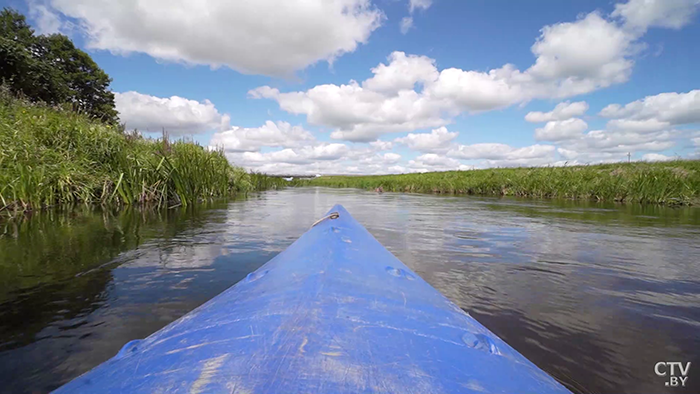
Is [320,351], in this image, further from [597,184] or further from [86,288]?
[597,184]

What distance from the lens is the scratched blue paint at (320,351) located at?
596 mm

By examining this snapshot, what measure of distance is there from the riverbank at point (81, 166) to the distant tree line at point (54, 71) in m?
14.1

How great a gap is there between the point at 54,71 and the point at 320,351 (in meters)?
30.2

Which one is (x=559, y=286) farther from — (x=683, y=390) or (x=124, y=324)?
(x=124, y=324)

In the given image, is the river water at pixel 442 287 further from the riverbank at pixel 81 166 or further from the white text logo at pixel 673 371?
the riverbank at pixel 81 166

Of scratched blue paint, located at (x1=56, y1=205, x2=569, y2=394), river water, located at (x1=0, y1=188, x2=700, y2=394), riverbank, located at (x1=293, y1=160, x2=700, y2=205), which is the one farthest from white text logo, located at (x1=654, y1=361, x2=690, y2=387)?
riverbank, located at (x1=293, y1=160, x2=700, y2=205)

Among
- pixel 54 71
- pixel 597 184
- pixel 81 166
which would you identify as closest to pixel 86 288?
pixel 81 166

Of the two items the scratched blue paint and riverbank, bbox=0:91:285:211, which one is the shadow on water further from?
riverbank, bbox=0:91:285:211

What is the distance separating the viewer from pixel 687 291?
7.45 feet

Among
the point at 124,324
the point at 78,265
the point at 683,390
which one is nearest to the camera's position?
the point at 683,390

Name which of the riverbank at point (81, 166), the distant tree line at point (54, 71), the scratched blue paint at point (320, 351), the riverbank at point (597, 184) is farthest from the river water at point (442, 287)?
the distant tree line at point (54, 71)

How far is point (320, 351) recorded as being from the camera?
0.68 metres

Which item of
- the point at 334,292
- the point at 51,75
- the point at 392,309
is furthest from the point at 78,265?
the point at 51,75

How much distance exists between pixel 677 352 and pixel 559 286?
861mm
